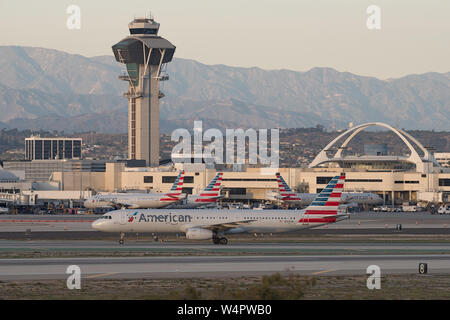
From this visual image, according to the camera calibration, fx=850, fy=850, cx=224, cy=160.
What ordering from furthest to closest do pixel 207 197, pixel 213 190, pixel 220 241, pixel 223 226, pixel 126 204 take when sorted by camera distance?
pixel 126 204, pixel 207 197, pixel 213 190, pixel 223 226, pixel 220 241

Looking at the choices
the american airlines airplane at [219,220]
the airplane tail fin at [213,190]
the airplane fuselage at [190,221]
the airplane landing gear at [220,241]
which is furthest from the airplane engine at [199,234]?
the airplane tail fin at [213,190]

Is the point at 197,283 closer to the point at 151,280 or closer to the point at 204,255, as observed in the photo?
the point at 151,280

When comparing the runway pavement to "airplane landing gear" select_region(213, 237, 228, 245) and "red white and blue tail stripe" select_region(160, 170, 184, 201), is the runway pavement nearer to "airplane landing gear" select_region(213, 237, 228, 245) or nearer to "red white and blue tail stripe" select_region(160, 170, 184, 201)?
"airplane landing gear" select_region(213, 237, 228, 245)

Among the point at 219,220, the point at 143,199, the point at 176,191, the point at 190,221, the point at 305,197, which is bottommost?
the point at 305,197

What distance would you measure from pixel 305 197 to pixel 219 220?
90609 mm

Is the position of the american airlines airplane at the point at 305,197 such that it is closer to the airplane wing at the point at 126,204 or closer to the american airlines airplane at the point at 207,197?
the american airlines airplane at the point at 207,197

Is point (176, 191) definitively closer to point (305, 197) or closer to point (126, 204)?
point (126, 204)

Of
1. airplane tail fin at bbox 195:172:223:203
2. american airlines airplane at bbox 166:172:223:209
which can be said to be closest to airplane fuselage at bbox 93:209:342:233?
american airlines airplane at bbox 166:172:223:209

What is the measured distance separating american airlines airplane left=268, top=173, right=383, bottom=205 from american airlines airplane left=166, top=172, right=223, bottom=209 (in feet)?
66.1

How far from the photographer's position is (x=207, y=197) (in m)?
129

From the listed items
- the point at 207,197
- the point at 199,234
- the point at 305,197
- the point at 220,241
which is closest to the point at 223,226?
the point at 220,241

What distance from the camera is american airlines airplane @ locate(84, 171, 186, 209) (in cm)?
14712
